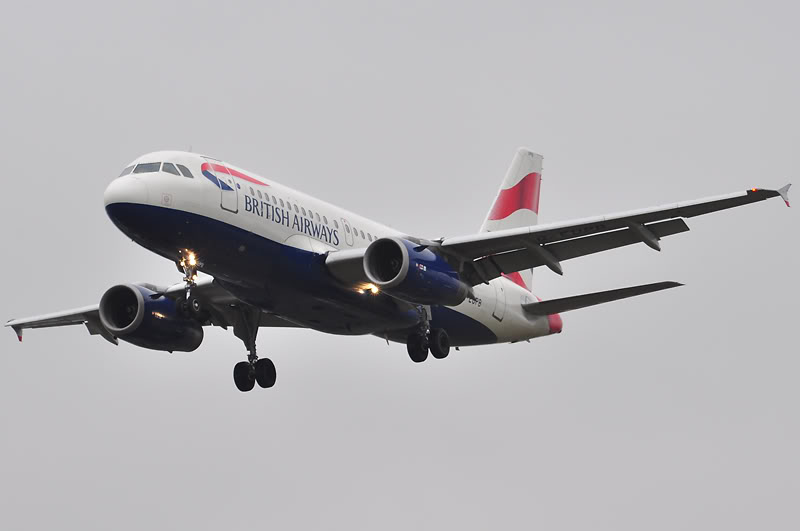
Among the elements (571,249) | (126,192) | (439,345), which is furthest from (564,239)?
(126,192)

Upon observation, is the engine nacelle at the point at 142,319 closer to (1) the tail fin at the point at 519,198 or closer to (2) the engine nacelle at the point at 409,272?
(2) the engine nacelle at the point at 409,272

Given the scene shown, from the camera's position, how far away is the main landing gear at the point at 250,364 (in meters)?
43.3

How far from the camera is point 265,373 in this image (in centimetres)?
4359

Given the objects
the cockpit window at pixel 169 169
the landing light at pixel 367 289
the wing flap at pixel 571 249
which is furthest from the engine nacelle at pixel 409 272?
the cockpit window at pixel 169 169

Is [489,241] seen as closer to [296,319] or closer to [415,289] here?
[415,289]

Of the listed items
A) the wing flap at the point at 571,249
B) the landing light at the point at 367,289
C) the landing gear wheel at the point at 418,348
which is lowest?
the landing gear wheel at the point at 418,348

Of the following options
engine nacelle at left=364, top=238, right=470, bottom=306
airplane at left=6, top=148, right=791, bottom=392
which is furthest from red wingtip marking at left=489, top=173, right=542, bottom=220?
engine nacelle at left=364, top=238, right=470, bottom=306

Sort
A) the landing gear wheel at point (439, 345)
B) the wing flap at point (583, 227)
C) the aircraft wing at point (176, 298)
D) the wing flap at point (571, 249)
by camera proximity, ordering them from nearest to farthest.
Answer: the wing flap at point (583, 227), the wing flap at point (571, 249), the landing gear wheel at point (439, 345), the aircraft wing at point (176, 298)

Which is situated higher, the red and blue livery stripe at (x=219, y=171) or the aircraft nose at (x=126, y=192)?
the red and blue livery stripe at (x=219, y=171)

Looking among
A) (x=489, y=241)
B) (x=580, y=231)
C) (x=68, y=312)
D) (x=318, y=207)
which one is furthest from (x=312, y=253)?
A: (x=68, y=312)

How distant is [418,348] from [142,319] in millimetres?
8756

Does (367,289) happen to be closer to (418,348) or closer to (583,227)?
(418,348)

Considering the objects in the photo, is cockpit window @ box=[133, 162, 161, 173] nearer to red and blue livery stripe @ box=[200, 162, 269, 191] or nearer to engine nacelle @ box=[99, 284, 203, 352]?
red and blue livery stripe @ box=[200, 162, 269, 191]

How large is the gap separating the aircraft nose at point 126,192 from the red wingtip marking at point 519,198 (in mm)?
17768
